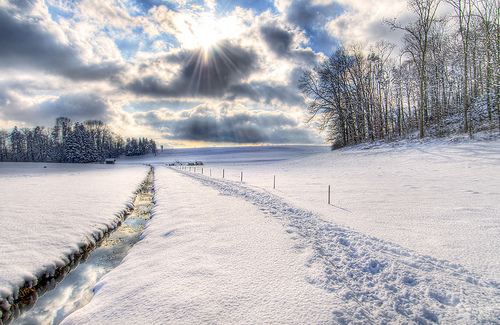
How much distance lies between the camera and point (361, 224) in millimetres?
5586

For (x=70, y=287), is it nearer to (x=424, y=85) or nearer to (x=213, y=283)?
(x=213, y=283)

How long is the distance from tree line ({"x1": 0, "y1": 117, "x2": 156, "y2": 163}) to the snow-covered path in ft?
213

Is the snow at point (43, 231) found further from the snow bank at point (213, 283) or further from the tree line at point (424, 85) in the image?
the tree line at point (424, 85)

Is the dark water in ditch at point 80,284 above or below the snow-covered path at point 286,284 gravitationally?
below

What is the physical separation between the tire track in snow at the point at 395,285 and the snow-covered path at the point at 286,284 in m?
0.01

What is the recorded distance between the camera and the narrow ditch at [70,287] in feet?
11.0

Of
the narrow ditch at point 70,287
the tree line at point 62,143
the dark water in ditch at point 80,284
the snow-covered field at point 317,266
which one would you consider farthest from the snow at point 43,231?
the tree line at point 62,143

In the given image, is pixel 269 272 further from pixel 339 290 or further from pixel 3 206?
pixel 3 206

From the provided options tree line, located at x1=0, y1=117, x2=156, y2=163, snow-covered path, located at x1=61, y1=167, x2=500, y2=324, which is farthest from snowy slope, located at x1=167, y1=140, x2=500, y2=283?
tree line, located at x1=0, y1=117, x2=156, y2=163

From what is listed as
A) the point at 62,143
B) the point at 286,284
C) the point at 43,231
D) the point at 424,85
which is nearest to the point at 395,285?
the point at 286,284

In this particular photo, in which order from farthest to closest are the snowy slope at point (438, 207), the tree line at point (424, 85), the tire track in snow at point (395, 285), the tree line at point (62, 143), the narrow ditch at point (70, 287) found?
1. the tree line at point (62, 143)
2. the tree line at point (424, 85)
3. the snowy slope at point (438, 207)
4. the narrow ditch at point (70, 287)
5. the tire track in snow at point (395, 285)

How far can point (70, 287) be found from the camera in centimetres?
404

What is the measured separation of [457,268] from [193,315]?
4176mm

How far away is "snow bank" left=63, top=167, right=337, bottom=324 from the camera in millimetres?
2553
